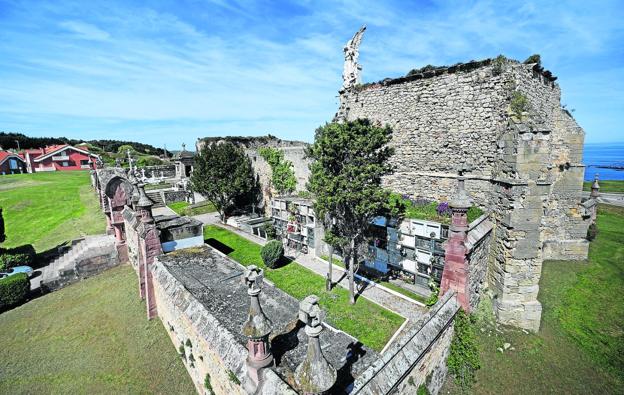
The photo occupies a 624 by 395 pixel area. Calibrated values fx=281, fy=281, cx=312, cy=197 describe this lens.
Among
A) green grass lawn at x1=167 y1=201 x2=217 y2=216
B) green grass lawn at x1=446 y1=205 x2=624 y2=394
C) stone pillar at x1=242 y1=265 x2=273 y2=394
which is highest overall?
stone pillar at x1=242 y1=265 x2=273 y2=394

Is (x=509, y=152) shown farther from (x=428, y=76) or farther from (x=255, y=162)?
(x=255, y=162)

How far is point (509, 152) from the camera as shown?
10016 millimetres

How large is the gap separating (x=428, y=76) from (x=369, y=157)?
549cm

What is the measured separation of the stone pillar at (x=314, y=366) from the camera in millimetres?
3812

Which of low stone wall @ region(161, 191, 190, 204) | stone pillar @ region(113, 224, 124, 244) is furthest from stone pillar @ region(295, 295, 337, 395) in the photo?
low stone wall @ region(161, 191, 190, 204)

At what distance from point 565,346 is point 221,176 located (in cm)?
2491

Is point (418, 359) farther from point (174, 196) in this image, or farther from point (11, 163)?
point (11, 163)

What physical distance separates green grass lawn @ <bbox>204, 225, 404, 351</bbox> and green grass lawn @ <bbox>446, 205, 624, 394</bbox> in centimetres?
320

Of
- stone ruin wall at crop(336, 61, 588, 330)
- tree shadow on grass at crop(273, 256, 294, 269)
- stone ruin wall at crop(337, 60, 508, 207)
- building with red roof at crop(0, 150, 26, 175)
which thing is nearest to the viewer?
stone ruin wall at crop(336, 61, 588, 330)

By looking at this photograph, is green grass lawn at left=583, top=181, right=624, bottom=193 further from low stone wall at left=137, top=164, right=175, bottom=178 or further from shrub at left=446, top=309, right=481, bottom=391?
low stone wall at left=137, top=164, right=175, bottom=178

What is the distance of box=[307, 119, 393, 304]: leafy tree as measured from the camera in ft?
37.0

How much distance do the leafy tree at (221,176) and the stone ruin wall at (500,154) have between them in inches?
508

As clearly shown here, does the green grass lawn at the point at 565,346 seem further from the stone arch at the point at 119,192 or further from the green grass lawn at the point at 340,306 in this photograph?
the stone arch at the point at 119,192

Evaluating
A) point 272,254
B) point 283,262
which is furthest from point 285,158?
point 272,254
